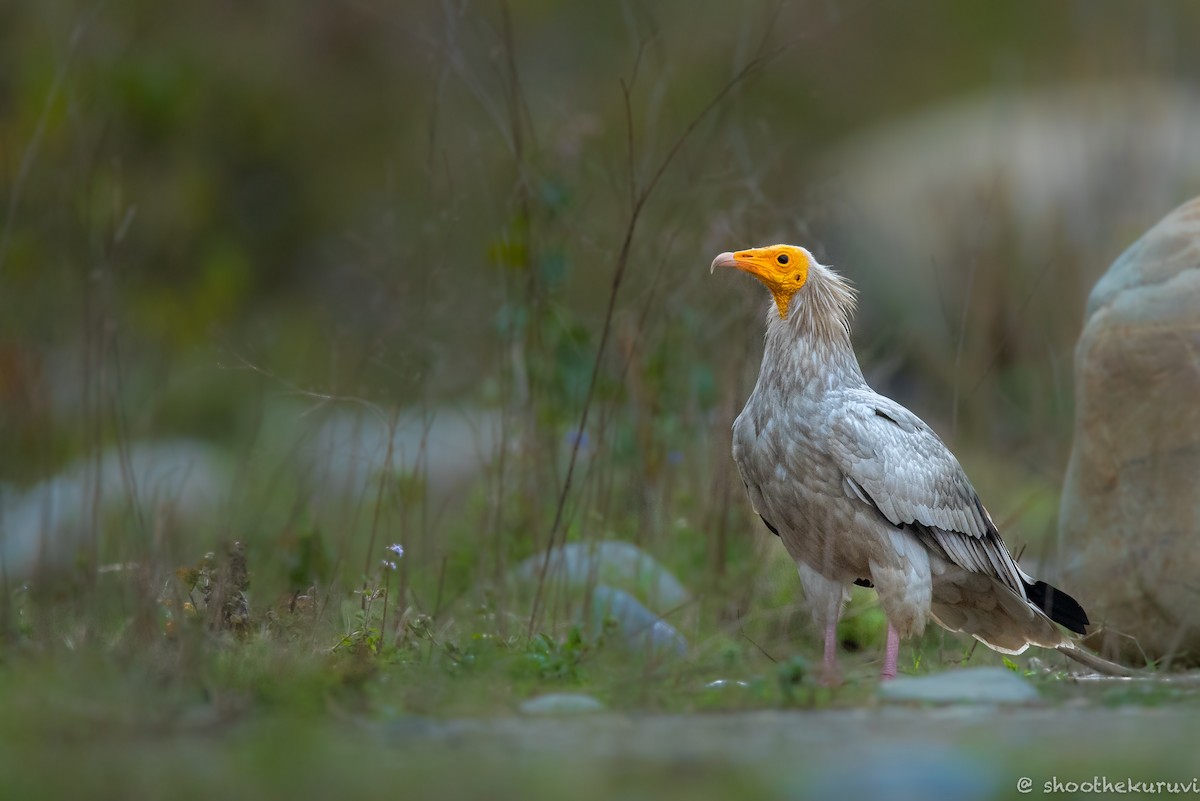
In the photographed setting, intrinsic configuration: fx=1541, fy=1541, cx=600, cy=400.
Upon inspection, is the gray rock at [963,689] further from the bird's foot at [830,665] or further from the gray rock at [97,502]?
the gray rock at [97,502]

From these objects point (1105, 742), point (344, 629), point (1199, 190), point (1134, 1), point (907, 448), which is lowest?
point (344, 629)

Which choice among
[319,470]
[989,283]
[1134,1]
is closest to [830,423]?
[319,470]

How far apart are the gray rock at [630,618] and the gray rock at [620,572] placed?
0.08 m

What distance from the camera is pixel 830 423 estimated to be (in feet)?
A: 16.7

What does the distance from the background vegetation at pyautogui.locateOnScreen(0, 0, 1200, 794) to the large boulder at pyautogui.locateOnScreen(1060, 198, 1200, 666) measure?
0.95 feet

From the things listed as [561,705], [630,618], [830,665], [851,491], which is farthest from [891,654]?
[561,705]

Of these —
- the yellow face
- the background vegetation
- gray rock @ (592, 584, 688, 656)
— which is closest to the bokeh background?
the background vegetation

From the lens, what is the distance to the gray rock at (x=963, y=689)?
3793 mm

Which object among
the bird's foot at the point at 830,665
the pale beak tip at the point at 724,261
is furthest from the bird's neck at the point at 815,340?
the bird's foot at the point at 830,665

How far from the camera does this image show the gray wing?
16.6 ft

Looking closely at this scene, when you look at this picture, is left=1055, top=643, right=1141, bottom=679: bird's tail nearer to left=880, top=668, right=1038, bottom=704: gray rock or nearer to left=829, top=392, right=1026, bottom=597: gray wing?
left=829, top=392, right=1026, bottom=597: gray wing

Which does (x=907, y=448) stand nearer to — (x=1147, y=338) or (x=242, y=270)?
(x=1147, y=338)

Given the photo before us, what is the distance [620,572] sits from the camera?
254 inches

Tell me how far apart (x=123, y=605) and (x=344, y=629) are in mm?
717
